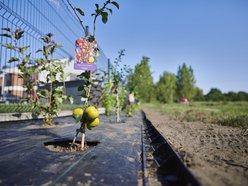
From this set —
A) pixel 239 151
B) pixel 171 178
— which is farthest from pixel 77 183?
pixel 239 151

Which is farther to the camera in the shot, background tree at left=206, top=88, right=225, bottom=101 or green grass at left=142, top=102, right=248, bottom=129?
background tree at left=206, top=88, right=225, bottom=101

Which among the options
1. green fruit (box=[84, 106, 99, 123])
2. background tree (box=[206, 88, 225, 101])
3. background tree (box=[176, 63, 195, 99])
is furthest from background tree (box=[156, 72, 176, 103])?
green fruit (box=[84, 106, 99, 123])

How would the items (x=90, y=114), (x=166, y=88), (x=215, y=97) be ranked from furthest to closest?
(x=215, y=97)
(x=166, y=88)
(x=90, y=114)

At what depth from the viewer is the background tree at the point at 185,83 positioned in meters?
63.6

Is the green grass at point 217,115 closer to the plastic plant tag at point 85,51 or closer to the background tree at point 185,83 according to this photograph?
the plastic plant tag at point 85,51

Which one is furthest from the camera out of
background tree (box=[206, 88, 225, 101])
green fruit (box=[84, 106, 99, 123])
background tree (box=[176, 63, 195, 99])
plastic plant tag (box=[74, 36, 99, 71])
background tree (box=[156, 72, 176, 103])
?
background tree (box=[206, 88, 225, 101])

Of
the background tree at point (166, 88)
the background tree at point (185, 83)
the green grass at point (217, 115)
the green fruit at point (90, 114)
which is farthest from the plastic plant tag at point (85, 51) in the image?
the background tree at point (185, 83)

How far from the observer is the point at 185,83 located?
63.6 m

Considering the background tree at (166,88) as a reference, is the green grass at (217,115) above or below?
below

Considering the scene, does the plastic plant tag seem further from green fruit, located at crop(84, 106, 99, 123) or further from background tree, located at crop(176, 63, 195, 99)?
background tree, located at crop(176, 63, 195, 99)

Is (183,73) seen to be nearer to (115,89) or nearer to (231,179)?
(115,89)

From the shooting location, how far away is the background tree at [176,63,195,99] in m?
63.6

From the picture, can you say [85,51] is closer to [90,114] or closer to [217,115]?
[90,114]

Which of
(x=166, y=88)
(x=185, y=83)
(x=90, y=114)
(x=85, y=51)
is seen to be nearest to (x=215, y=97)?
(x=185, y=83)
